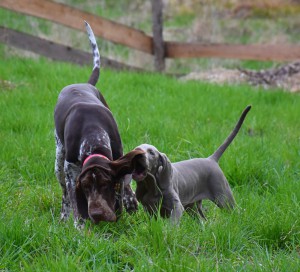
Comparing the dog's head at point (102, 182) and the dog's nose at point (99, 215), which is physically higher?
the dog's head at point (102, 182)

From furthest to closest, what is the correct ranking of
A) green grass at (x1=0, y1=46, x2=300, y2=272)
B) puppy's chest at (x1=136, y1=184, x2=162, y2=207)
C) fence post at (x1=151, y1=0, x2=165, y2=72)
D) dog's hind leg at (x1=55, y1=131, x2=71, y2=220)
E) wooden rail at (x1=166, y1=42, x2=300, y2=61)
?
fence post at (x1=151, y1=0, x2=165, y2=72) < wooden rail at (x1=166, y1=42, x2=300, y2=61) < dog's hind leg at (x1=55, y1=131, x2=71, y2=220) < puppy's chest at (x1=136, y1=184, x2=162, y2=207) < green grass at (x1=0, y1=46, x2=300, y2=272)

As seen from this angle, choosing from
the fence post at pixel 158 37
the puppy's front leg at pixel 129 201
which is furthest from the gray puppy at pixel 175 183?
the fence post at pixel 158 37

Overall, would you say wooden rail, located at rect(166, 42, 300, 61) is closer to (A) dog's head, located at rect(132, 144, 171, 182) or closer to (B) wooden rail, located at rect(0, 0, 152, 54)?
(B) wooden rail, located at rect(0, 0, 152, 54)

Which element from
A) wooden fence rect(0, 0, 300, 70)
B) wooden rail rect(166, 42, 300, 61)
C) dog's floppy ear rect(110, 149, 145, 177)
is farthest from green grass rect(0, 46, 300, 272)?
wooden rail rect(166, 42, 300, 61)

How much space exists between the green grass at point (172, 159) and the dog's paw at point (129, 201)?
86 mm

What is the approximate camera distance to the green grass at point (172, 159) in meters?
4.09

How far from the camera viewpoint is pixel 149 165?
4.57m

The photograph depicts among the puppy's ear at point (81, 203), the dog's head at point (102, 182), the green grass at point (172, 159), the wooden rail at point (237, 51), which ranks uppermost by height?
the dog's head at point (102, 182)

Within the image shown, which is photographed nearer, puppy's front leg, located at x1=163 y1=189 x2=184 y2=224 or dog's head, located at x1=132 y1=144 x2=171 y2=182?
dog's head, located at x1=132 y1=144 x2=171 y2=182

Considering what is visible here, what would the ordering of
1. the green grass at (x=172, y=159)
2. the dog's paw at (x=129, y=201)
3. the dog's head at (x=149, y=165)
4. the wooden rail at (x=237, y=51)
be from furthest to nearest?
the wooden rail at (x=237, y=51)
the dog's paw at (x=129, y=201)
the dog's head at (x=149, y=165)
the green grass at (x=172, y=159)

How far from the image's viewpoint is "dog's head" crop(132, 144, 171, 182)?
14.4 feet

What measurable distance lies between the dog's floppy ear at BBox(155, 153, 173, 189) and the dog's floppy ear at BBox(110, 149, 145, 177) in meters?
0.40

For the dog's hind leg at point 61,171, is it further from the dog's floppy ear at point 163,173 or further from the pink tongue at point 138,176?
the pink tongue at point 138,176

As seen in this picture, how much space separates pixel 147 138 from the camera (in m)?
6.97
